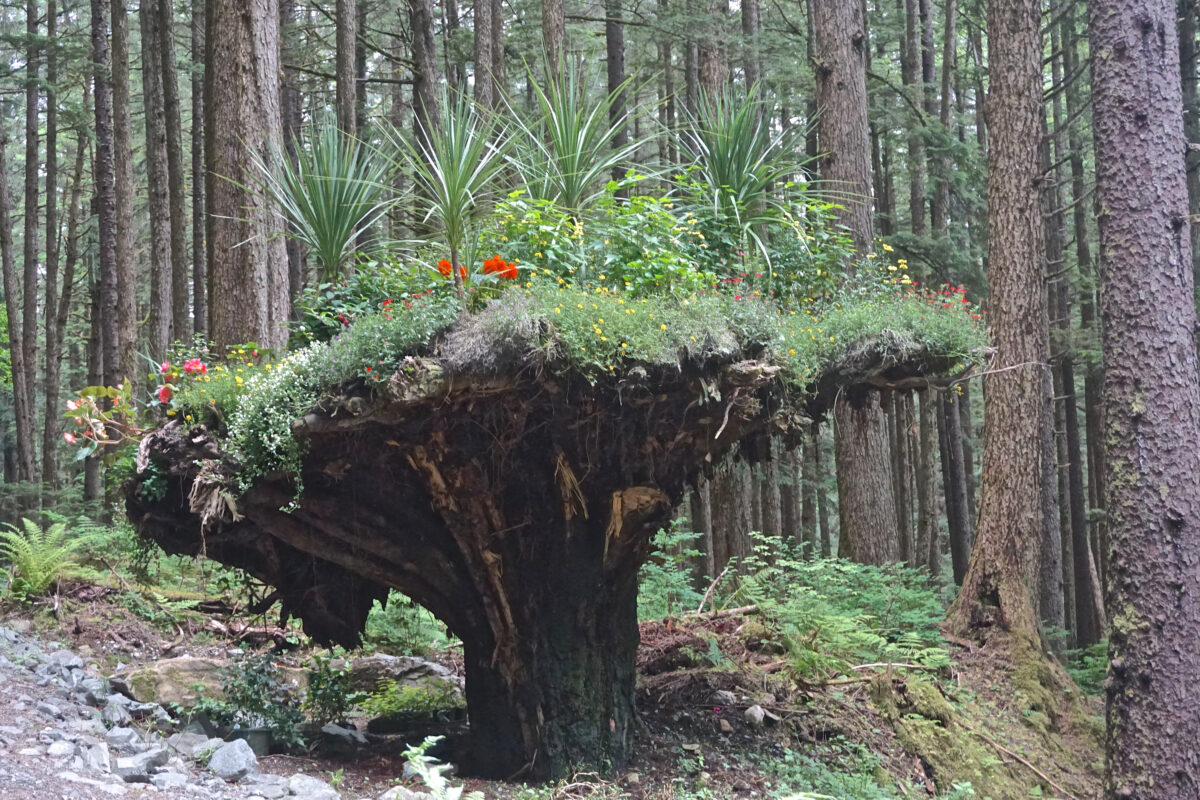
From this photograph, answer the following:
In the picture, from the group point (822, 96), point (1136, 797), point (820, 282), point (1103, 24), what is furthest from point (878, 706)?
point (822, 96)

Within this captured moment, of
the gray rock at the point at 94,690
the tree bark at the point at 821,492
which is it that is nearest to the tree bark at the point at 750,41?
the tree bark at the point at 821,492

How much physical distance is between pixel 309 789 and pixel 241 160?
511 cm

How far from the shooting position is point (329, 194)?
6.38m

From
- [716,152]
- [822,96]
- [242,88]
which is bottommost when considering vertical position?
[716,152]

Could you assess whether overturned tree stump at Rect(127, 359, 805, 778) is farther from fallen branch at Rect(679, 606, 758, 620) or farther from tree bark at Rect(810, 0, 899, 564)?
tree bark at Rect(810, 0, 899, 564)

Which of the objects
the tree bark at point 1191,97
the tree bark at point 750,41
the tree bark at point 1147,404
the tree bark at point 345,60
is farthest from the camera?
the tree bark at point 1191,97

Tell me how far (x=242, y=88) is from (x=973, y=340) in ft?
20.1

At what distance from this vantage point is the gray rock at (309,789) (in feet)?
15.1

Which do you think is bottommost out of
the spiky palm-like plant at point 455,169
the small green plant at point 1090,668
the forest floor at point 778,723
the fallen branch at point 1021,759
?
the small green plant at point 1090,668

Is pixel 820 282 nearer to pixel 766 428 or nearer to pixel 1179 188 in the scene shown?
pixel 766 428

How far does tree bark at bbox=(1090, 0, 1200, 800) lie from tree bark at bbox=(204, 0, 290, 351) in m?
6.60

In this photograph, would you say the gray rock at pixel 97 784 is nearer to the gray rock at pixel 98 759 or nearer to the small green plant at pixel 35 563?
the gray rock at pixel 98 759

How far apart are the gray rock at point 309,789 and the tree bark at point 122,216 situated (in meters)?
10.3

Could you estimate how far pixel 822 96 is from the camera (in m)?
10.5
